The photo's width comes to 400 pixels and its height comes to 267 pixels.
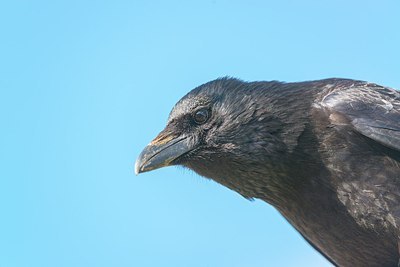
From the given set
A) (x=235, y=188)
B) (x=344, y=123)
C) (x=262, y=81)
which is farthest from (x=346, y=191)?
(x=262, y=81)

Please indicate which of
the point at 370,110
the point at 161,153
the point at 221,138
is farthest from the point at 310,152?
the point at 161,153

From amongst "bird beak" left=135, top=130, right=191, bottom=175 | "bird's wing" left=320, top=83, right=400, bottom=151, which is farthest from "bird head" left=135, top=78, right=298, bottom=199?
"bird's wing" left=320, top=83, right=400, bottom=151

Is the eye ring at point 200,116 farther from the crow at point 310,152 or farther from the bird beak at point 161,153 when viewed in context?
the bird beak at point 161,153

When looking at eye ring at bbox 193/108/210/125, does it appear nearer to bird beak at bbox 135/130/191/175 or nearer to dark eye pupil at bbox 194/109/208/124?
dark eye pupil at bbox 194/109/208/124

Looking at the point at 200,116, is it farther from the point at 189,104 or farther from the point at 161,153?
the point at 161,153

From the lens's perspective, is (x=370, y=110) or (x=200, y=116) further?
(x=200, y=116)

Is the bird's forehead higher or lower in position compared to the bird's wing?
higher

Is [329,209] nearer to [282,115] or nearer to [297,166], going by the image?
[297,166]

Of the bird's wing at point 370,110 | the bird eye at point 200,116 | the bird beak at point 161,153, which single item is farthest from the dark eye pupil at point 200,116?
the bird's wing at point 370,110
